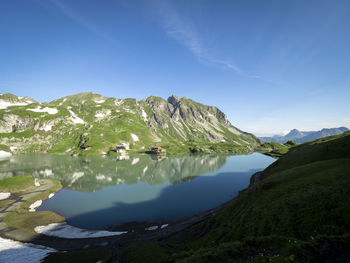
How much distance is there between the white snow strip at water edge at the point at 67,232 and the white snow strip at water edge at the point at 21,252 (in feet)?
15.3

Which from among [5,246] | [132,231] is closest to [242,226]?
[132,231]

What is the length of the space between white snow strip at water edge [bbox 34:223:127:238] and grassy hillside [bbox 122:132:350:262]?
1282cm

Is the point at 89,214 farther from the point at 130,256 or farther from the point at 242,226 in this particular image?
the point at 242,226

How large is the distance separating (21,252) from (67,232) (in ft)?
27.9

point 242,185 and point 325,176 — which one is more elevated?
point 325,176

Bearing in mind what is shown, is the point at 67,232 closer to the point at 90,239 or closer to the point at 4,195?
the point at 90,239

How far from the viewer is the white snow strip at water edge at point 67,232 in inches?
1347

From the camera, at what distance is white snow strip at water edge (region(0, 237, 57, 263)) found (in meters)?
26.0

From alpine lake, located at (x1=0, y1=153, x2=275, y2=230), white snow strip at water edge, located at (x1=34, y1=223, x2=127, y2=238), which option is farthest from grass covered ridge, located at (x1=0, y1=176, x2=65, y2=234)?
alpine lake, located at (x1=0, y1=153, x2=275, y2=230)

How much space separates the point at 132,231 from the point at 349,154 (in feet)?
188

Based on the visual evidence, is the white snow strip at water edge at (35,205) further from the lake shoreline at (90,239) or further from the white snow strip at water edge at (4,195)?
the lake shoreline at (90,239)

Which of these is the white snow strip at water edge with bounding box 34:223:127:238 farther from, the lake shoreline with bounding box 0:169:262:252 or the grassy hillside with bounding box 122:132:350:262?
the grassy hillside with bounding box 122:132:350:262

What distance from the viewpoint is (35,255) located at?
89.1 ft

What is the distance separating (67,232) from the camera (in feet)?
119
